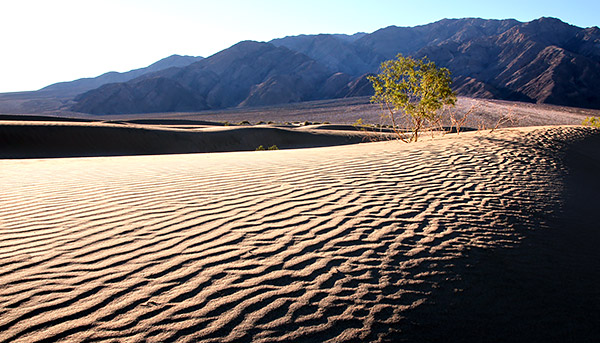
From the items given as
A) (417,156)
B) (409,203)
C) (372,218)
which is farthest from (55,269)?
(417,156)

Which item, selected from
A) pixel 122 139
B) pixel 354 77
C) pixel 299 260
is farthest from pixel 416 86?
pixel 354 77

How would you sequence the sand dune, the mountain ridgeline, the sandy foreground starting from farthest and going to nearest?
the mountain ridgeline → the sand dune → the sandy foreground

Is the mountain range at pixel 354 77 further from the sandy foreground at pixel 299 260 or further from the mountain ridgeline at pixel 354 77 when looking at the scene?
the sandy foreground at pixel 299 260

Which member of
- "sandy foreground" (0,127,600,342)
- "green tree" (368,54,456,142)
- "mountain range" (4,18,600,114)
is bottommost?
"sandy foreground" (0,127,600,342)

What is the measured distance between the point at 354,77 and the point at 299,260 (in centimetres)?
12591

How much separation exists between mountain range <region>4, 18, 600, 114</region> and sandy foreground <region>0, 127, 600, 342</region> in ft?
296

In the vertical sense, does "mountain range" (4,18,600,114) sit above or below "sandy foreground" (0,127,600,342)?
above

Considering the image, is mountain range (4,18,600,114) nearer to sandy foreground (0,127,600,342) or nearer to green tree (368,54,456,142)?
green tree (368,54,456,142)

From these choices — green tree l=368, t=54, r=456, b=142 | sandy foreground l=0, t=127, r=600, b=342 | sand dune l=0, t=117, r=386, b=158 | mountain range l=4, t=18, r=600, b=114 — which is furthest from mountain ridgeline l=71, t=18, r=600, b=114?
sandy foreground l=0, t=127, r=600, b=342

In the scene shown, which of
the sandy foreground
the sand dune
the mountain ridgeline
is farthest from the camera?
the mountain ridgeline

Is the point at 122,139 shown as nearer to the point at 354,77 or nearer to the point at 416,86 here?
the point at 416,86

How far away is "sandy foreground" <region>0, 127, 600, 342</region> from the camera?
2518mm

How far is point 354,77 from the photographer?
12400 cm

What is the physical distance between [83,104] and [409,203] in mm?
113495
